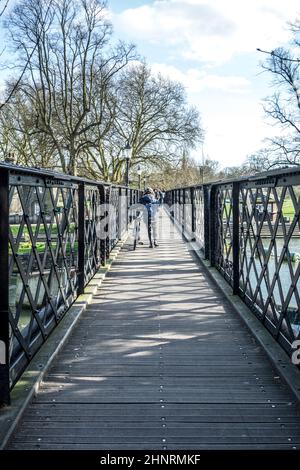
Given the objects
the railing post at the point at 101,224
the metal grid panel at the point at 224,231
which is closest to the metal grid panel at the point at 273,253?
the metal grid panel at the point at 224,231

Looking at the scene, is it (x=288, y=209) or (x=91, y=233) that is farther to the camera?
(x=91, y=233)

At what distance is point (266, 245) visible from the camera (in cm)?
501

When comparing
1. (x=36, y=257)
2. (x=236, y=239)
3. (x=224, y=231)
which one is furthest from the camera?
(x=224, y=231)

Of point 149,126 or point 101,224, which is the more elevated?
point 149,126

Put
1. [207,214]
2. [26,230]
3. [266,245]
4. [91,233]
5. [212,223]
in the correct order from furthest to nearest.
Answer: [207,214], [212,223], [91,233], [266,245], [26,230]

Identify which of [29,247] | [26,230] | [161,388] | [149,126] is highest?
[149,126]

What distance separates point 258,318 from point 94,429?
2.56m

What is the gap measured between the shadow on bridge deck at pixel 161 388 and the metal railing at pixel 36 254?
0.28 metres

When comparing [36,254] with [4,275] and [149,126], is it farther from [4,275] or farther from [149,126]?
[149,126]

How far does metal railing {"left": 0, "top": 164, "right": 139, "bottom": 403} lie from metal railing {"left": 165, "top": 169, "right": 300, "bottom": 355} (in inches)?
70.9

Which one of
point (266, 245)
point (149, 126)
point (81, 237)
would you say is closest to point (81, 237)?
point (81, 237)

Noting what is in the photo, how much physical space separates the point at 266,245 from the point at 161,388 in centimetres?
194

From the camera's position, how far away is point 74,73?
2927 cm
